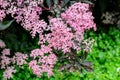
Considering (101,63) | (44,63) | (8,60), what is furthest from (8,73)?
(101,63)

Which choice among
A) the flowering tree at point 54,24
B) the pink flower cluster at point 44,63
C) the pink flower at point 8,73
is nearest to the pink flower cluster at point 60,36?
the flowering tree at point 54,24

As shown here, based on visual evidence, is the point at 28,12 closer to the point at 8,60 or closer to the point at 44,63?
the point at 44,63

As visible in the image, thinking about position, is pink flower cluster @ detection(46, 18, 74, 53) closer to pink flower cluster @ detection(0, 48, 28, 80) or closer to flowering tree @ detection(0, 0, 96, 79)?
flowering tree @ detection(0, 0, 96, 79)

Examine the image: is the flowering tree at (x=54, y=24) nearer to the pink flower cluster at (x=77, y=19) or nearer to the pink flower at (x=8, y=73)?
the pink flower cluster at (x=77, y=19)

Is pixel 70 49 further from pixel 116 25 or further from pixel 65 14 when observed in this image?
pixel 116 25

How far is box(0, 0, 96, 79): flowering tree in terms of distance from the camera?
2561 mm

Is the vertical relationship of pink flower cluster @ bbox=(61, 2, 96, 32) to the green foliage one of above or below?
above

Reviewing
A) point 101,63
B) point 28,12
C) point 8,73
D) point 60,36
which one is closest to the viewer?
point 60,36

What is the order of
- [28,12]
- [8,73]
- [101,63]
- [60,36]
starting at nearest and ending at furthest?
[60,36], [28,12], [8,73], [101,63]

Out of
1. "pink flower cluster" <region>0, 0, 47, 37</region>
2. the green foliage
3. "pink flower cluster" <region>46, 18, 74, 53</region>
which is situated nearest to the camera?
"pink flower cluster" <region>46, 18, 74, 53</region>

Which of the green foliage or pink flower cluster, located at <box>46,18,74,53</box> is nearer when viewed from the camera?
pink flower cluster, located at <box>46,18,74,53</box>

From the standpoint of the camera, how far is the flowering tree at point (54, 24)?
2.56 m

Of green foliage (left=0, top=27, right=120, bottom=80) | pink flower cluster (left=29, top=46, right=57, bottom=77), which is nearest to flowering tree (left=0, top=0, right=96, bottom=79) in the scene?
pink flower cluster (left=29, top=46, right=57, bottom=77)

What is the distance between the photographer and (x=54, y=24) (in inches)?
101
